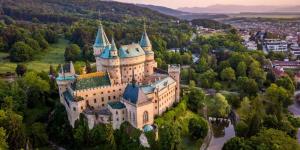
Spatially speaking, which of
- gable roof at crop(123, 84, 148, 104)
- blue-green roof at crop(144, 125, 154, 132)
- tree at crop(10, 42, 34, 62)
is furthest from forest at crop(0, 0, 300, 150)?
gable roof at crop(123, 84, 148, 104)

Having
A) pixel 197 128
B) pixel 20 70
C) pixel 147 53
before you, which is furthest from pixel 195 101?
pixel 20 70

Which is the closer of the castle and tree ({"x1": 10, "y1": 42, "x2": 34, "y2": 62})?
the castle

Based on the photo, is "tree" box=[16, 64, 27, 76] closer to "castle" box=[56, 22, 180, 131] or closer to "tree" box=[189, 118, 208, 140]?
"castle" box=[56, 22, 180, 131]

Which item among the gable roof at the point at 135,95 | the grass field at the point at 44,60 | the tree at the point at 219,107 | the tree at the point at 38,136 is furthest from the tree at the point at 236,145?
the grass field at the point at 44,60

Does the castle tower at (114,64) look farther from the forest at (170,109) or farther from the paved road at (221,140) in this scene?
the paved road at (221,140)

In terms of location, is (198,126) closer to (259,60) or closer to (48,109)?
(48,109)

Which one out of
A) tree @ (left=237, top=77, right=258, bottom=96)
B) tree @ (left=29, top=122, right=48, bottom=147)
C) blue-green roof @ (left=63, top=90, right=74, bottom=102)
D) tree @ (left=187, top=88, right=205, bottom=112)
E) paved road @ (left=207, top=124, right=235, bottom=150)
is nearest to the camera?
blue-green roof @ (left=63, top=90, right=74, bottom=102)
